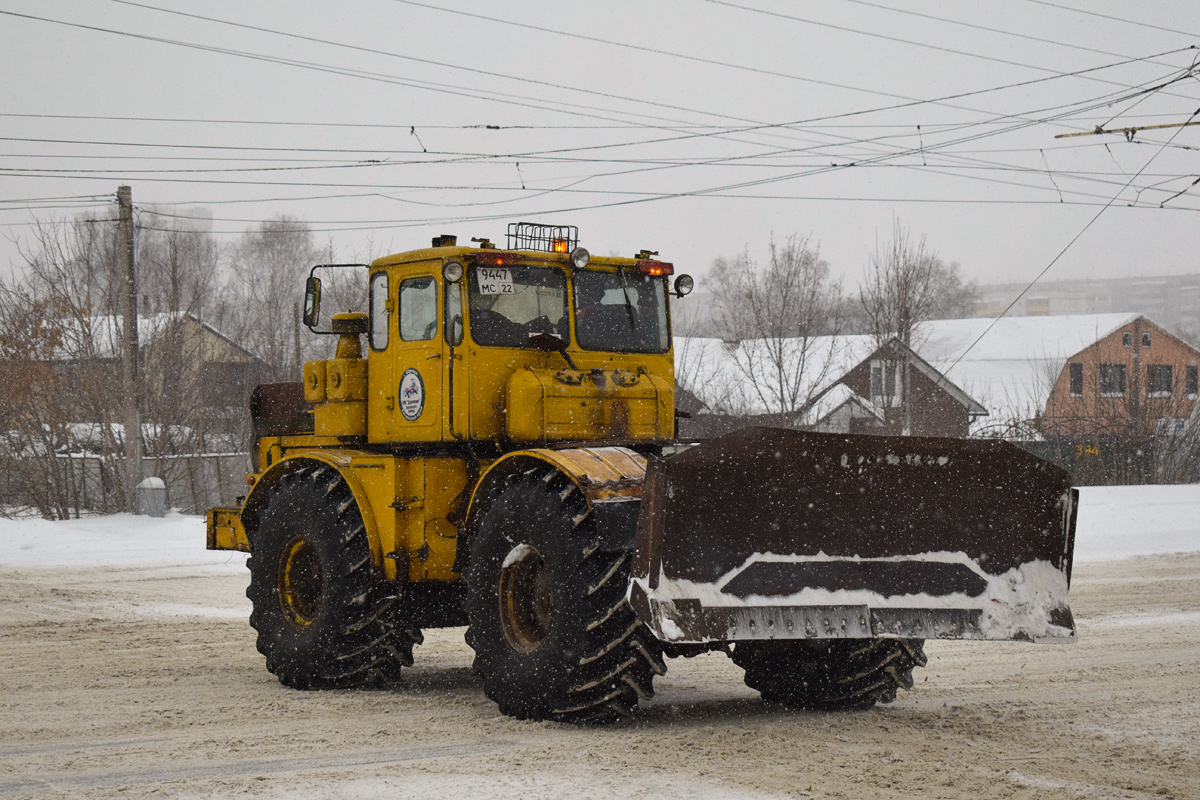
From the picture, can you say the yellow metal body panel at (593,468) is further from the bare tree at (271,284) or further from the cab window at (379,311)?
the bare tree at (271,284)

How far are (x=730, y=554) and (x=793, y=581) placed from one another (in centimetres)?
38

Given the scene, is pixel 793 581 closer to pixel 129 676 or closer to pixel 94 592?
pixel 129 676

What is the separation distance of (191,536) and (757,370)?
77.9 feet

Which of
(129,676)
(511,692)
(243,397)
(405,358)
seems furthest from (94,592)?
(243,397)

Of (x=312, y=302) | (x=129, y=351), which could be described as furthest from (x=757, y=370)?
(x=312, y=302)

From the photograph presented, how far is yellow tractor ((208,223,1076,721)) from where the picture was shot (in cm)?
685

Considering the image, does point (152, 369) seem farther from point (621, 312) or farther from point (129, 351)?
point (621, 312)

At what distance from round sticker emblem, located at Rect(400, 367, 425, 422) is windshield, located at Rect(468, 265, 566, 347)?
56 centimetres

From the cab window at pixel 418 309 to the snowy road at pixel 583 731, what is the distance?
7.65 ft

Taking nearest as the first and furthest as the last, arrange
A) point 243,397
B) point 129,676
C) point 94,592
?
point 129,676
point 94,592
point 243,397

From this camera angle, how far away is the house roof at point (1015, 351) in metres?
53.5

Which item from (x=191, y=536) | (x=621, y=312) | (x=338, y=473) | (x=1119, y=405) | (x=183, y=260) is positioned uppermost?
(x=183, y=260)

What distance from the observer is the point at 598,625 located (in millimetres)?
6895

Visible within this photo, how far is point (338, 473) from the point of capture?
9000 mm
